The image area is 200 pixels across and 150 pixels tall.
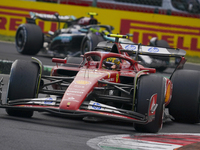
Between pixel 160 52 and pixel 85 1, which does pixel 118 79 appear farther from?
pixel 85 1

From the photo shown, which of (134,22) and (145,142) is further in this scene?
(134,22)

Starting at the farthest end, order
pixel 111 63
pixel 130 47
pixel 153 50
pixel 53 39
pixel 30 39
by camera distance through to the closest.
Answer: pixel 53 39
pixel 30 39
pixel 130 47
pixel 153 50
pixel 111 63

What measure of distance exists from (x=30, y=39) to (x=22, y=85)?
889cm

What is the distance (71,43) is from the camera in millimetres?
15023

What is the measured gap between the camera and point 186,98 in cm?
734

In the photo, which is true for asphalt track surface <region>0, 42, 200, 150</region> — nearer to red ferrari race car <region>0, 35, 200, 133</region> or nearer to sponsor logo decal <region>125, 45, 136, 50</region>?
red ferrari race car <region>0, 35, 200, 133</region>

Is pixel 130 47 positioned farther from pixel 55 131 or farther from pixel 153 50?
pixel 55 131

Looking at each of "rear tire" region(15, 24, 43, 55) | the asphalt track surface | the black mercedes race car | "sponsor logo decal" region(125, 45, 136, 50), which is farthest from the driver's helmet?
"rear tire" region(15, 24, 43, 55)

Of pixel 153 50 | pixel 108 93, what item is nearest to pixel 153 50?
pixel 153 50

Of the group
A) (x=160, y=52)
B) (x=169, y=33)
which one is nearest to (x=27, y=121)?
(x=160, y=52)

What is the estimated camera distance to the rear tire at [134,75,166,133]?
606cm

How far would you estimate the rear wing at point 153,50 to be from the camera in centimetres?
814

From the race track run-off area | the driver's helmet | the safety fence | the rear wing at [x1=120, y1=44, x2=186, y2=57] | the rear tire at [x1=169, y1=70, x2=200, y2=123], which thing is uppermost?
the safety fence

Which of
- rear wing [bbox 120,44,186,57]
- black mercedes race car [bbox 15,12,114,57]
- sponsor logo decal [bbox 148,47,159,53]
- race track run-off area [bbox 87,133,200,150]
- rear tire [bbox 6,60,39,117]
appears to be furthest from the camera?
black mercedes race car [bbox 15,12,114,57]
